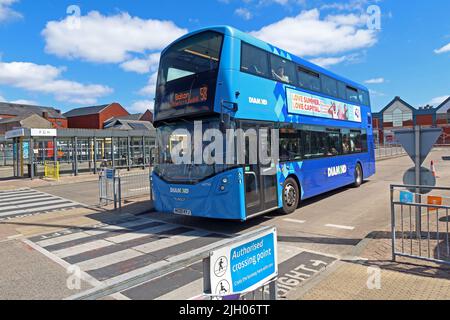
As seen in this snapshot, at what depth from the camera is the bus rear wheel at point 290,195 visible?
8.54 meters

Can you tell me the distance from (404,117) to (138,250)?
69495mm

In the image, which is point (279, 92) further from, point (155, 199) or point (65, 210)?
point (65, 210)

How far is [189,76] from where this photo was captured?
7383 mm

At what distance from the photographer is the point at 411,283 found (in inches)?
163

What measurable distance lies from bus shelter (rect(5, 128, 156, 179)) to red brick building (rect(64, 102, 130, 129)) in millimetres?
43974

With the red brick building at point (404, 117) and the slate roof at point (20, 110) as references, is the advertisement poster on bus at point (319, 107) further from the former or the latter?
the slate roof at point (20, 110)

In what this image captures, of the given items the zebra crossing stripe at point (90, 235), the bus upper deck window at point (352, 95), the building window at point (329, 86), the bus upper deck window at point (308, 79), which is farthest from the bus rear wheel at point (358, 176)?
the zebra crossing stripe at point (90, 235)

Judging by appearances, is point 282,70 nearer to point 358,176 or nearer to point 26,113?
point 358,176

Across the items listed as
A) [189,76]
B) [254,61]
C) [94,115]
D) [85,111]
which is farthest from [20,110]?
[254,61]

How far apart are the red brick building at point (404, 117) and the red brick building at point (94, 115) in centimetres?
5809

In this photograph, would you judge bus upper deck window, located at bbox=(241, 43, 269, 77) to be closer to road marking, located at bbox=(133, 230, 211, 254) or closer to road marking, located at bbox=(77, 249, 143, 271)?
road marking, located at bbox=(133, 230, 211, 254)

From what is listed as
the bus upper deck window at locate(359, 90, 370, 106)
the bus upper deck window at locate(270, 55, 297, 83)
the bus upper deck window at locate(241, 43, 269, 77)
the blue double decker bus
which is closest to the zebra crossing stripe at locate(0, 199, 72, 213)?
the blue double decker bus

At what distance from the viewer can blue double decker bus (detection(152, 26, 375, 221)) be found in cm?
684
